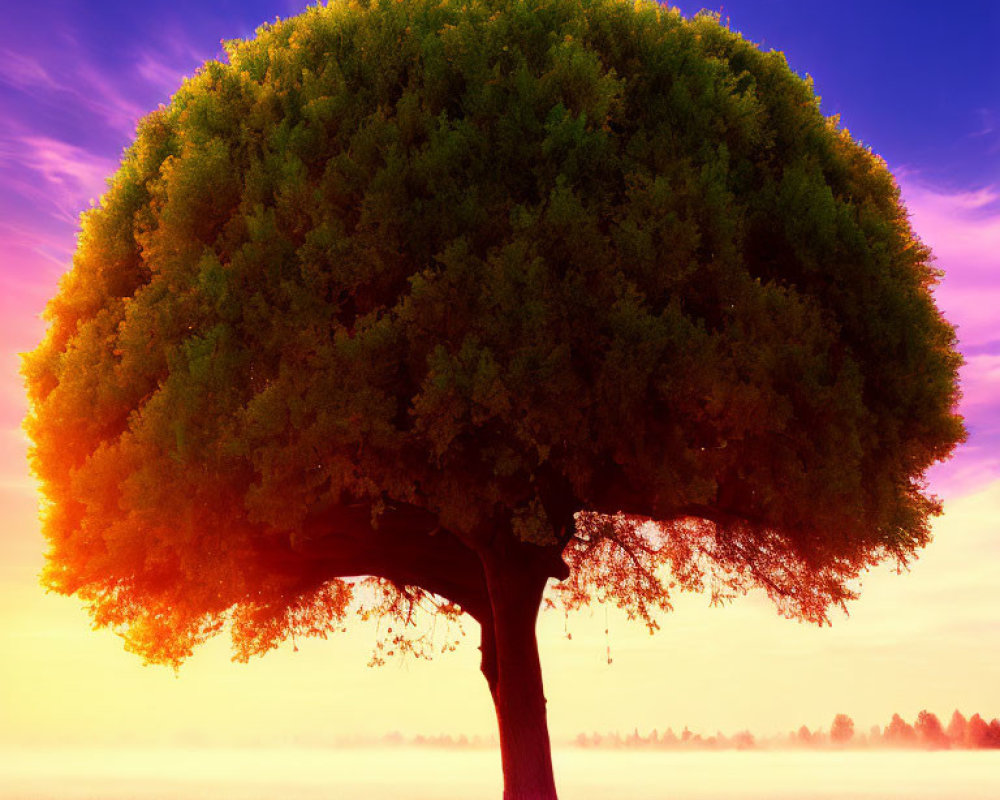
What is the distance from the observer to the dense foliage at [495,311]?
552 inches

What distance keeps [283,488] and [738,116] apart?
32.7ft

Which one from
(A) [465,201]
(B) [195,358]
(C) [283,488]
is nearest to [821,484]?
(A) [465,201]

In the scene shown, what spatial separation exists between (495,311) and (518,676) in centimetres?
791

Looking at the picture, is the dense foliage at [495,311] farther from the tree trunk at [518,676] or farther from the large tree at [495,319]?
the tree trunk at [518,676]

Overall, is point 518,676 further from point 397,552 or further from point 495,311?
point 495,311

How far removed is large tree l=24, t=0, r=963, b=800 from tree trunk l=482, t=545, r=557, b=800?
6 cm

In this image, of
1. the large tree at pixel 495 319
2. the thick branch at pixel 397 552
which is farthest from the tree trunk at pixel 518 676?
the thick branch at pixel 397 552

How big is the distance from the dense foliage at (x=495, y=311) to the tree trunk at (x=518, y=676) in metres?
1.21

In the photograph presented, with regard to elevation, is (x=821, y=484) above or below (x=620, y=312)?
below

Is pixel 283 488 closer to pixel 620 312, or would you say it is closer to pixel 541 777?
pixel 620 312

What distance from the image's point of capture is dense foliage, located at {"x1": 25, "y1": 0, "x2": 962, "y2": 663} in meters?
14.0

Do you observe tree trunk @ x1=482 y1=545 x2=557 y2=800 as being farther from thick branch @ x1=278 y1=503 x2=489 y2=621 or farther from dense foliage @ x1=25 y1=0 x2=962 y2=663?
thick branch @ x1=278 y1=503 x2=489 y2=621

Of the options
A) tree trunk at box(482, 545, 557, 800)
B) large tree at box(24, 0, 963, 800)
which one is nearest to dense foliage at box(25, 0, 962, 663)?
large tree at box(24, 0, 963, 800)

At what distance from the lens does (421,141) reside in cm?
1531
